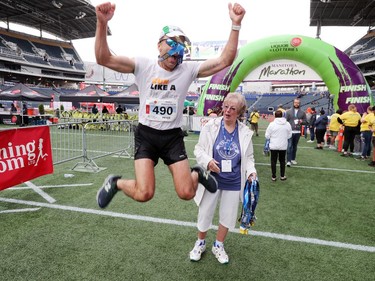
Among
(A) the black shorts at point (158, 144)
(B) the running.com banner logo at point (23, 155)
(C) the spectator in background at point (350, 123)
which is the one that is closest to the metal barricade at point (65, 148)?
(B) the running.com banner logo at point (23, 155)

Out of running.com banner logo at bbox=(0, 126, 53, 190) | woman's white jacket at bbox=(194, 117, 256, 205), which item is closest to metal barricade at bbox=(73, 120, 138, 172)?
woman's white jacket at bbox=(194, 117, 256, 205)

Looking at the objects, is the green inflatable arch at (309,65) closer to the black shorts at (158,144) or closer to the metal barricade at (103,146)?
the metal barricade at (103,146)

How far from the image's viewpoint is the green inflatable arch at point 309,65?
11.8 m

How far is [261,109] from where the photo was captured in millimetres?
45750

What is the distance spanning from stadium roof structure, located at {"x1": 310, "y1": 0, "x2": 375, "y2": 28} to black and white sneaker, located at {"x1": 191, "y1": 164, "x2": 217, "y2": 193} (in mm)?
39375

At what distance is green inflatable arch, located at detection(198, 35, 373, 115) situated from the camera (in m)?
11.8

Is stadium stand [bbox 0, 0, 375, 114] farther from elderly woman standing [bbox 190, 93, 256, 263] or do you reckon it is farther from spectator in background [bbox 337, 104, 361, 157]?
elderly woman standing [bbox 190, 93, 256, 263]

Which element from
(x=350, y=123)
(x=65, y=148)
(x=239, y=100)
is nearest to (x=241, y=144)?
(x=239, y=100)

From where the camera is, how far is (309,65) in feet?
42.8

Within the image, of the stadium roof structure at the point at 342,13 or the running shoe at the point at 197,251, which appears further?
the stadium roof structure at the point at 342,13

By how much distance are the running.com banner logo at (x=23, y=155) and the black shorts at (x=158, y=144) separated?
2.86 m

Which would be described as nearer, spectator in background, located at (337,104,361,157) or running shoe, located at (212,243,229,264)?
running shoe, located at (212,243,229,264)

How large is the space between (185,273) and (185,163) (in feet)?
3.77

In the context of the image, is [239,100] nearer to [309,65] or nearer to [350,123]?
[350,123]
